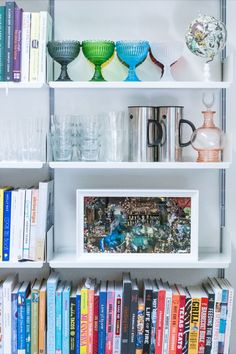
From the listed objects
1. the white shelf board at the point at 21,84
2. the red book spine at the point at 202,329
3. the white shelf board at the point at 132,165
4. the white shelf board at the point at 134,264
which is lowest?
the red book spine at the point at 202,329

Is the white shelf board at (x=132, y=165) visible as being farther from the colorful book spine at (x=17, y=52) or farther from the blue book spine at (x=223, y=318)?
the blue book spine at (x=223, y=318)

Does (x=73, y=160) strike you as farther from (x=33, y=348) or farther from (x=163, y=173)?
(x=33, y=348)

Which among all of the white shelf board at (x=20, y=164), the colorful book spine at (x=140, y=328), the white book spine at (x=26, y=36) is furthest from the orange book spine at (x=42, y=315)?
the white book spine at (x=26, y=36)

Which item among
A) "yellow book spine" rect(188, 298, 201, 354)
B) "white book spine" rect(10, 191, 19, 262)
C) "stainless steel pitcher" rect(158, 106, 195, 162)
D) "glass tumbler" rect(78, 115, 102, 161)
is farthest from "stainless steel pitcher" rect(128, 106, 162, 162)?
"yellow book spine" rect(188, 298, 201, 354)

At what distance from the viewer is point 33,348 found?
201 cm

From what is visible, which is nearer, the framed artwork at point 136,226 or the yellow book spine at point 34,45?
the yellow book spine at point 34,45

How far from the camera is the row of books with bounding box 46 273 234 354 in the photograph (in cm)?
200

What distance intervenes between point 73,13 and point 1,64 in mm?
404

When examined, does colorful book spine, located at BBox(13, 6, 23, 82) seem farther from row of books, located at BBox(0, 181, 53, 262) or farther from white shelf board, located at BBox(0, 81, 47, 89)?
row of books, located at BBox(0, 181, 53, 262)

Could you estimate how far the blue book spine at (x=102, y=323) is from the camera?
2004mm

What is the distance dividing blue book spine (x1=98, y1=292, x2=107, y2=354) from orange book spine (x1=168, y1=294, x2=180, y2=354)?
24 cm

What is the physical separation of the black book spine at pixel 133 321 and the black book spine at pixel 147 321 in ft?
0.12

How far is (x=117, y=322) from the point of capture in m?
2.01

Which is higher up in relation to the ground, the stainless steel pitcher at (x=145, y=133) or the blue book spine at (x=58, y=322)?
the stainless steel pitcher at (x=145, y=133)
